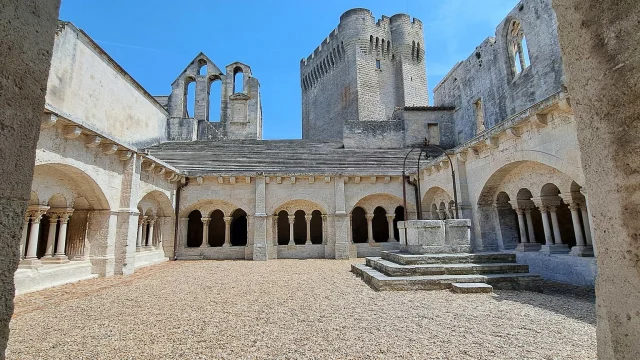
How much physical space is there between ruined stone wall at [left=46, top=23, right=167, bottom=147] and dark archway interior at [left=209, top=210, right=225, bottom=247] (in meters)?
5.68

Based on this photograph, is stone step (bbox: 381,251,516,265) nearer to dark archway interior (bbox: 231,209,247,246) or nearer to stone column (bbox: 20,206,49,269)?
stone column (bbox: 20,206,49,269)

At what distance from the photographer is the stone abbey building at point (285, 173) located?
281 inches

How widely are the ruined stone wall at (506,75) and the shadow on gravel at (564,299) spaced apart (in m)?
7.65

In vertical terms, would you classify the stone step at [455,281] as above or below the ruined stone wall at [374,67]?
below

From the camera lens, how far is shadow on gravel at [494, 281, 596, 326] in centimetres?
423

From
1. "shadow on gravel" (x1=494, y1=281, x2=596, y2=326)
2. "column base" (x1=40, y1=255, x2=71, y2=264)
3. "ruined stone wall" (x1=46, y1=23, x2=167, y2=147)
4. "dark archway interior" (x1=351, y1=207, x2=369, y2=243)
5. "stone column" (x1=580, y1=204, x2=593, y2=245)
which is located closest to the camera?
"shadow on gravel" (x1=494, y1=281, x2=596, y2=326)

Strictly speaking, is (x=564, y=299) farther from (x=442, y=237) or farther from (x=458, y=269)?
(x=442, y=237)

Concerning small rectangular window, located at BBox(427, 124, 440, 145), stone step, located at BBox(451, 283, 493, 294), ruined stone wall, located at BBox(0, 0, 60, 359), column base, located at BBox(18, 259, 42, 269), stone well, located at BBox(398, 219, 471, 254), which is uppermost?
small rectangular window, located at BBox(427, 124, 440, 145)

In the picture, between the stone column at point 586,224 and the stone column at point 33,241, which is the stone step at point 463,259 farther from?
the stone column at point 33,241

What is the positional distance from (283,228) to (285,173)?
→ 17.9 ft

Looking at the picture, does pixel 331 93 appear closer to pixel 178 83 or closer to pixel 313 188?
pixel 178 83

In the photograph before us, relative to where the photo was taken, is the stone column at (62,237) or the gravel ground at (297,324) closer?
the gravel ground at (297,324)

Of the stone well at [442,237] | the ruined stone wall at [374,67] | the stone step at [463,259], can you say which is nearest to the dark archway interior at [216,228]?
the stone well at [442,237]

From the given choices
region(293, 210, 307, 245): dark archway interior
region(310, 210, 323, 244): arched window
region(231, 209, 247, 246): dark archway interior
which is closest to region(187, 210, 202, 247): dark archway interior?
region(231, 209, 247, 246): dark archway interior
